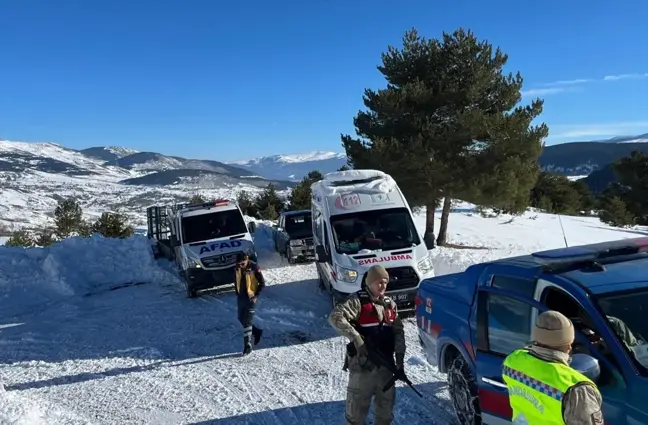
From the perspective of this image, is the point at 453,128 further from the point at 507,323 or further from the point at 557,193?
the point at 557,193

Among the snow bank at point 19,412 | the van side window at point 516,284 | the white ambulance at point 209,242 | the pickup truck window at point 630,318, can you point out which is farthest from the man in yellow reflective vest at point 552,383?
the white ambulance at point 209,242

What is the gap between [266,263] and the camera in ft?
62.2

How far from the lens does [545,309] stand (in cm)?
397

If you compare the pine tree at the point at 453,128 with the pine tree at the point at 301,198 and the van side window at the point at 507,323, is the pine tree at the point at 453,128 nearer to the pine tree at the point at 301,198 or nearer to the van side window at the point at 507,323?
the pine tree at the point at 301,198

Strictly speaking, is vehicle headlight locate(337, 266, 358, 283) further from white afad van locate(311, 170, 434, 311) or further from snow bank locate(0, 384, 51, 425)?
snow bank locate(0, 384, 51, 425)

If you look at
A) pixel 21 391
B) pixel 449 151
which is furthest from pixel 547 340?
pixel 449 151

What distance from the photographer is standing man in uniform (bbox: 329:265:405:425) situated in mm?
4484

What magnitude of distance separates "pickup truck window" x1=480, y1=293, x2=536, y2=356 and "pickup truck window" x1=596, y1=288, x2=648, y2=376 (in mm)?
594

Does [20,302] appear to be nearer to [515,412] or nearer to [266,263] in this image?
[266,263]

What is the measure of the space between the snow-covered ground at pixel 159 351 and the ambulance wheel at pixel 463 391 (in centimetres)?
57

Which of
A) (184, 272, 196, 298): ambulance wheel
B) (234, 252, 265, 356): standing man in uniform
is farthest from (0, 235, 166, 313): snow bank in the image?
(234, 252, 265, 356): standing man in uniform

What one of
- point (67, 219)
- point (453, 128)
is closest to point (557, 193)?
point (453, 128)

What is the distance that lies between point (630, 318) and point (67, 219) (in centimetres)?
3464

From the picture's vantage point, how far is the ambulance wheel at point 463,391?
4.94m
